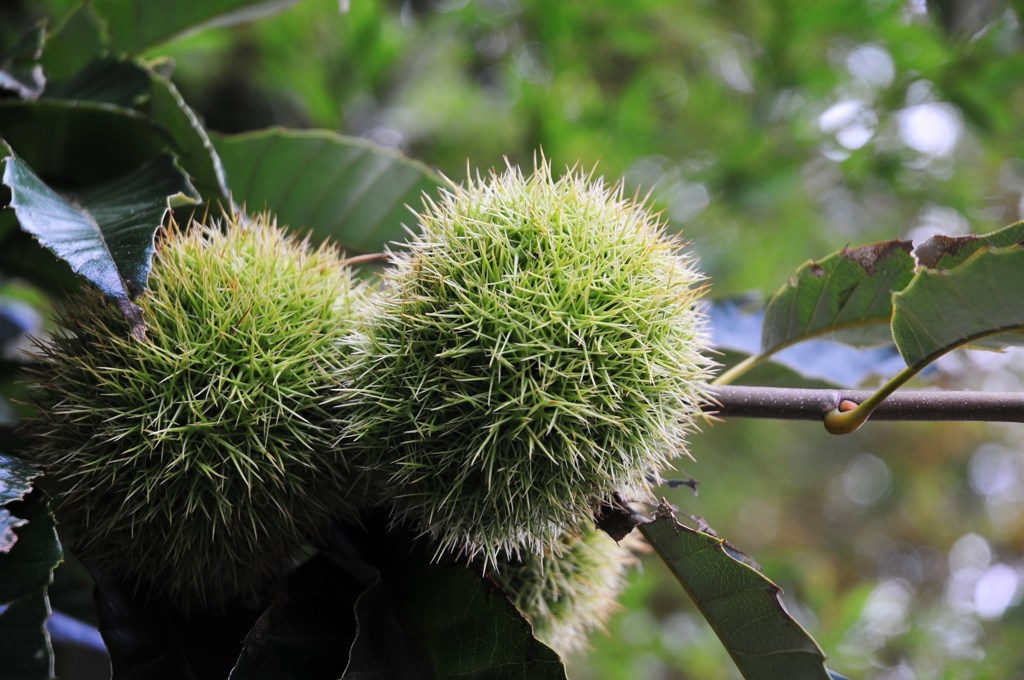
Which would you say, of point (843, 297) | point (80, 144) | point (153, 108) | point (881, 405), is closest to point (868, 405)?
point (881, 405)

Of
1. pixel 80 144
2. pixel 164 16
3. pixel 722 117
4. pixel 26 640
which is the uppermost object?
pixel 722 117

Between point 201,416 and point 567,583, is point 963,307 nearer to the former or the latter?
point 567,583

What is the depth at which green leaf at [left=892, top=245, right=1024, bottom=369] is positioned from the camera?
0.55m

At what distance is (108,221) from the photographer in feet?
2.00

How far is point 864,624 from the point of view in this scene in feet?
5.99

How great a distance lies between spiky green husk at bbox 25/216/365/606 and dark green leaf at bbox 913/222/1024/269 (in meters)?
0.49

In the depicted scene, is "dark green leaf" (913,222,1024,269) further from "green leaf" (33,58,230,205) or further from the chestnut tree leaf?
"green leaf" (33,58,230,205)

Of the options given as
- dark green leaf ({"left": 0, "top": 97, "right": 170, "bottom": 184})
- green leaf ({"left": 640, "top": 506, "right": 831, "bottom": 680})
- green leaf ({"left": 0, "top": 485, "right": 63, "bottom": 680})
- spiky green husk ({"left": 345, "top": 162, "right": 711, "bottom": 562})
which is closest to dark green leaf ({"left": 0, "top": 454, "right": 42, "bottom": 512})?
green leaf ({"left": 0, "top": 485, "right": 63, "bottom": 680})

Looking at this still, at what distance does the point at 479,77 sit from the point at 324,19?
127 cm

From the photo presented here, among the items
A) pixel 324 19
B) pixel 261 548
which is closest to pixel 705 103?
pixel 324 19

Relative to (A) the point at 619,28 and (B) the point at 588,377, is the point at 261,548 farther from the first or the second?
(A) the point at 619,28

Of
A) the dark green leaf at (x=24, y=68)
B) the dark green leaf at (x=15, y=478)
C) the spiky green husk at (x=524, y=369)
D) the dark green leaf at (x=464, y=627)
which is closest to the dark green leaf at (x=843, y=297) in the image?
the spiky green husk at (x=524, y=369)

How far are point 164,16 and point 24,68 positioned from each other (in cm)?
23

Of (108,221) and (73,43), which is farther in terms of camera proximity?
(73,43)
